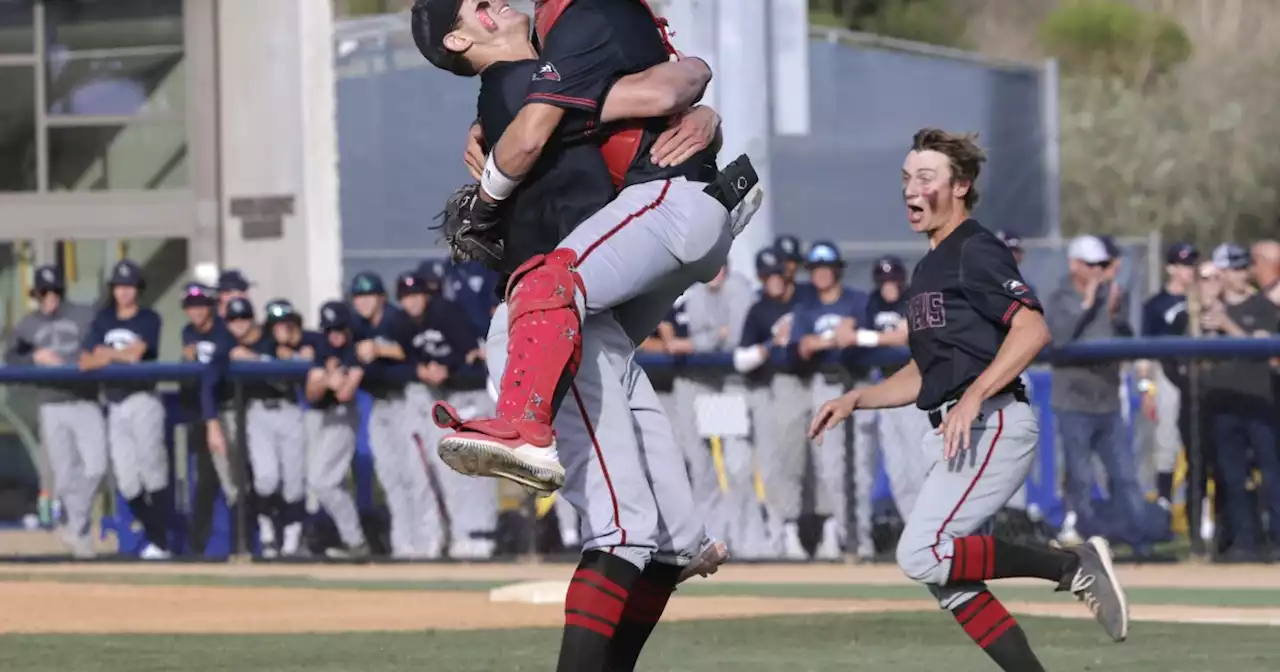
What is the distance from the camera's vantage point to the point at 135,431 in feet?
48.5

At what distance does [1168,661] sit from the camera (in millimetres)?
8109

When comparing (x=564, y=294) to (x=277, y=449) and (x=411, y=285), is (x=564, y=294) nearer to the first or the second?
(x=411, y=285)

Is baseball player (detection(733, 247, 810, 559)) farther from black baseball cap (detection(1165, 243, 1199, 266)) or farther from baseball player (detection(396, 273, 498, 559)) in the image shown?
black baseball cap (detection(1165, 243, 1199, 266))

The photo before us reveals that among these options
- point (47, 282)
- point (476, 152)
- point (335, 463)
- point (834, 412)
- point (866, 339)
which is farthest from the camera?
point (47, 282)

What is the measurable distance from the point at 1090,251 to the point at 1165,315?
3.21ft

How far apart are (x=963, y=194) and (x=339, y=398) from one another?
7931mm

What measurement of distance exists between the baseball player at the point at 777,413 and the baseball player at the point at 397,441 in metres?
2.09

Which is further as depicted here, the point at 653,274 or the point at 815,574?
the point at 815,574

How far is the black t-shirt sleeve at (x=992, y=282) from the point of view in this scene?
269 inches

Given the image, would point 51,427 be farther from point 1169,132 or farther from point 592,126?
point 1169,132

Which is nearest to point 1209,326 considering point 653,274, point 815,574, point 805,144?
point 815,574

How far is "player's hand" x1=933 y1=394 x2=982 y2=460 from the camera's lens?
666 centimetres

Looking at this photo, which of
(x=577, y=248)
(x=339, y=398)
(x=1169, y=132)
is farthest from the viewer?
(x=1169, y=132)

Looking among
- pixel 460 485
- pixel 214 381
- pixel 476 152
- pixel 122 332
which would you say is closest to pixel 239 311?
pixel 214 381
